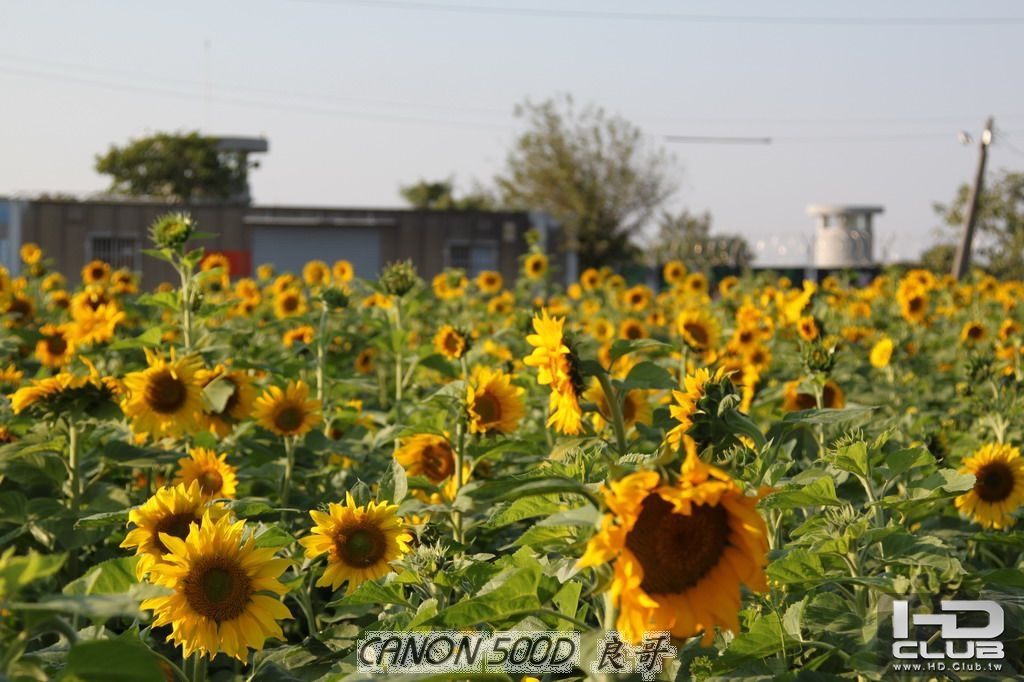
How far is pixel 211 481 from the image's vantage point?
9.83 feet

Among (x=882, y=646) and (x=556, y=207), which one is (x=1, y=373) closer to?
(x=882, y=646)

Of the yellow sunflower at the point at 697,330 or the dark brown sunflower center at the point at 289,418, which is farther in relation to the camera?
the yellow sunflower at the point at 697,330

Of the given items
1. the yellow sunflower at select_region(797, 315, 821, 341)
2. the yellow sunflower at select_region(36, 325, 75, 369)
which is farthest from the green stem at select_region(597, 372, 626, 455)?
the yellow sunflower at select_region(36, 325, 75, 369)

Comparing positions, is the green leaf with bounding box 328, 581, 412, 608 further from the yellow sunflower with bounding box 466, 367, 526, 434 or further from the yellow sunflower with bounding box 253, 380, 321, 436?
the yellow sunflower with bounding box 253, 380, 321, 436

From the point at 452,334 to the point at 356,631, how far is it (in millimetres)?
2070

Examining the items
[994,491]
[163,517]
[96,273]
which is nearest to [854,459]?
[994,491]

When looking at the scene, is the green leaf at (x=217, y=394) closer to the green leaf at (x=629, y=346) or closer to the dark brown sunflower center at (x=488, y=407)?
the dark brown sunflower center at (x=488, y=407)

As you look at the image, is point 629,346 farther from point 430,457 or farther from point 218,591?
point 430,457

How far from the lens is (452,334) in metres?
4.36

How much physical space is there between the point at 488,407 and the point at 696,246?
23154 millimetres

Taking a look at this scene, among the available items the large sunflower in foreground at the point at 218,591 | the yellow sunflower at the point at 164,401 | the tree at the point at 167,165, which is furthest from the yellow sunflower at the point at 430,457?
the tree at the point at 167,165

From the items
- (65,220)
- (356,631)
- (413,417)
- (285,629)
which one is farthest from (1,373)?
(65,220)

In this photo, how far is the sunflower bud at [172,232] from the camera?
12.8 ft

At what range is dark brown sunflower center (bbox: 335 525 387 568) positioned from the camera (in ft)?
7.67
